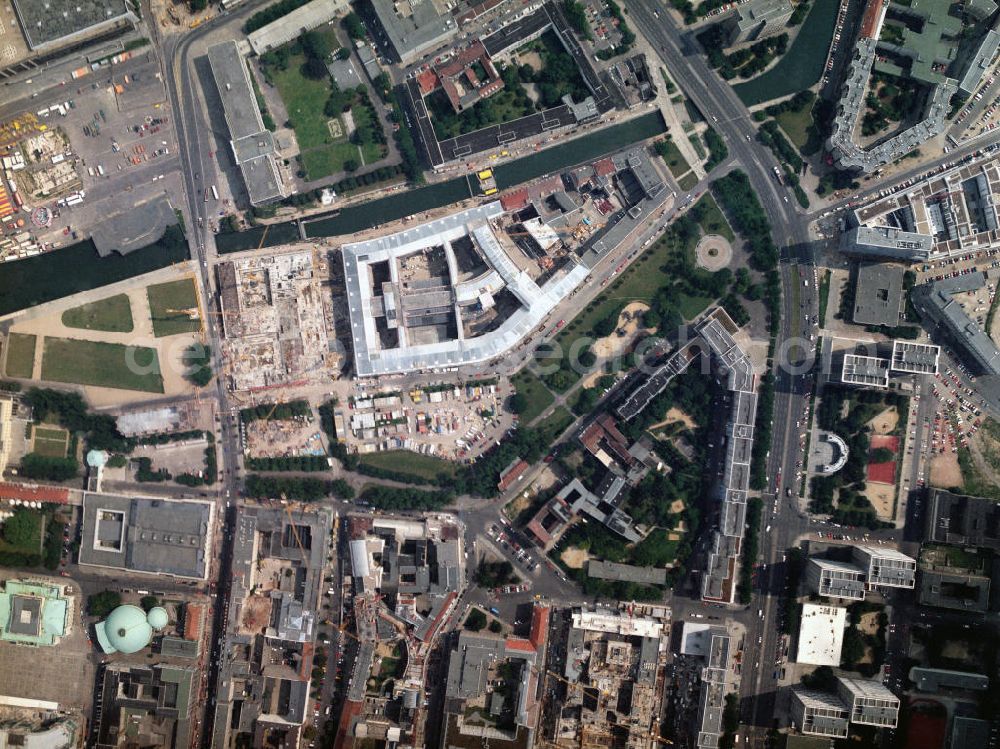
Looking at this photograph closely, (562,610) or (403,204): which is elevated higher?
(403,204)

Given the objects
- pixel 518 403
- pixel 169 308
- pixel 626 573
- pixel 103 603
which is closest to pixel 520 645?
pixel 626 573

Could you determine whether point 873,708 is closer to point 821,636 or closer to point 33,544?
point 821,636

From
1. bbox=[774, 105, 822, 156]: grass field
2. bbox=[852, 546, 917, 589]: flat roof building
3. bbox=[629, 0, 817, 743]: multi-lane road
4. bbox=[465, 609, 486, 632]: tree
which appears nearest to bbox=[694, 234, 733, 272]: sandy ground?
bbox=[629, 0, 817, 743]: multi-lane road

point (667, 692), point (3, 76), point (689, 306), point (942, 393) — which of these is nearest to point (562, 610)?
point (667, 692)

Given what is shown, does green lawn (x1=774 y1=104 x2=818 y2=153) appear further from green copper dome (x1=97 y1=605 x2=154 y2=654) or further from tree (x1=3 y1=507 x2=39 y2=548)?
tree (x1=3 y1=507 x2=39 y2=548)

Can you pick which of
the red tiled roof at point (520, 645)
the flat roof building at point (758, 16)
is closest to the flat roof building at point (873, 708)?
the red tiled roof at point (520, 645)

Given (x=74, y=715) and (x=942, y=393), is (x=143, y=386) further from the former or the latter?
(x=942, y=393)
